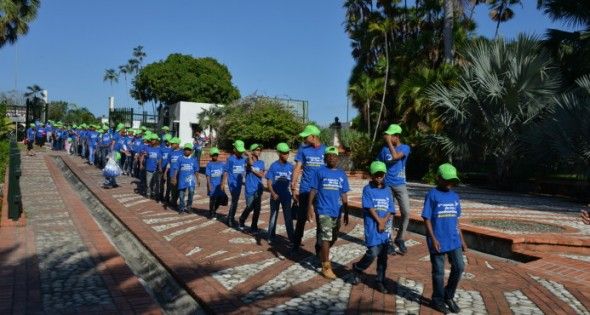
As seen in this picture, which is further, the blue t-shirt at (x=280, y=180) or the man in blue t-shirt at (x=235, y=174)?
the man in blue t-shirt at (x=235, y=174)

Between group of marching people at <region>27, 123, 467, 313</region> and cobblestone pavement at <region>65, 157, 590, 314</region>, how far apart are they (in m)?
0.24

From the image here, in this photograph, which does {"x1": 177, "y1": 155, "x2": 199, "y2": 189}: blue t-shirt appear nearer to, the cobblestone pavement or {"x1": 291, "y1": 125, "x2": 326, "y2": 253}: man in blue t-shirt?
the cobblestone pavement

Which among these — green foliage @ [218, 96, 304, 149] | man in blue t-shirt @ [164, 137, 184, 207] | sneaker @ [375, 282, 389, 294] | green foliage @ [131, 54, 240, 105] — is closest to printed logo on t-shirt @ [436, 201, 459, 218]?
sneaker @ [375, 282, 389, 294]

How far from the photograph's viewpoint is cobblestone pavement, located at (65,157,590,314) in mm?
5605

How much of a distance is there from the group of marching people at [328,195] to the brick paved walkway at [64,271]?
2102 millimetres

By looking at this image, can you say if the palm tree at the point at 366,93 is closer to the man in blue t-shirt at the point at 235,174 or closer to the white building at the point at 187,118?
the white building at the point at 187,118

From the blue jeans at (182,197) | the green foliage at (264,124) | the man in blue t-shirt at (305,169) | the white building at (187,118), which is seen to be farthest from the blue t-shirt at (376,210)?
the white building at (187,118)

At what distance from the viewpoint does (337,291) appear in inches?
241

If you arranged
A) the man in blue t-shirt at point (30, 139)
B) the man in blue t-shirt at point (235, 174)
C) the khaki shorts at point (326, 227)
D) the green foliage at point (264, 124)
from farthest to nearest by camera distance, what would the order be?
1. the man in blue t-shirt at point (30, 139)
2. the green foliage at point (264, 124)
3. the man in blue t-shirt at point (235, 174)
4. the khaki shorts at point (326, 227)

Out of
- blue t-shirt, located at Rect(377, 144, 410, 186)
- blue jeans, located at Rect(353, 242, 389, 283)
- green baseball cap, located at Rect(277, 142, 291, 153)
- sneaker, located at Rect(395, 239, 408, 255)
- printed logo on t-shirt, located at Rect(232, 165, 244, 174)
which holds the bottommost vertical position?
sneaker, located at Rect(395, 239, 408, 255)

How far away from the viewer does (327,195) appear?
668cm

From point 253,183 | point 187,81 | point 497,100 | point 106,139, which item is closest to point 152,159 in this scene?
point 253,183

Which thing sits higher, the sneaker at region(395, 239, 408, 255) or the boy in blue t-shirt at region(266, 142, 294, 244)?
the boy in blue t-shirt at region(266, 142, 294, 244)

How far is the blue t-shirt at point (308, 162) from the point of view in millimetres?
7629
